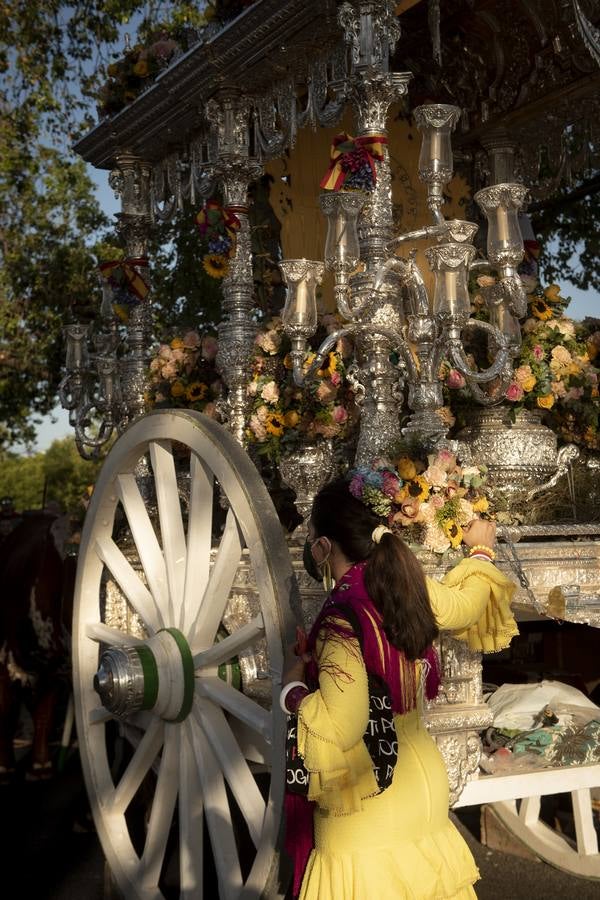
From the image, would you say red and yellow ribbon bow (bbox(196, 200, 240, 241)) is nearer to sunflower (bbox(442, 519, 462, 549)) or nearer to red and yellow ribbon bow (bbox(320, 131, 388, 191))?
red and yellow ribbon bow (bbox(320, 131, 388, 191))

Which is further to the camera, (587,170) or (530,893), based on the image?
(587,170)

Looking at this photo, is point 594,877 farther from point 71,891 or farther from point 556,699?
point 71,891

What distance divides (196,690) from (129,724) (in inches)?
30.5

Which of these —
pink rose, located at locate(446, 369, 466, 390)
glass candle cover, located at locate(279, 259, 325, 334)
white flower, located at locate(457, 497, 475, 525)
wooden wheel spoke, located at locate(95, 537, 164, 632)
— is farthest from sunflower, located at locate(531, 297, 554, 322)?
wooden wheel spoke, located at locate(95, 537, 164, 632)

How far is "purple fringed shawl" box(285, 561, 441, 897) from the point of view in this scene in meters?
2.65

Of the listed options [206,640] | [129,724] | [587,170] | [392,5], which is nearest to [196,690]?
[206,640]

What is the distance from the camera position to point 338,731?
2.51 m

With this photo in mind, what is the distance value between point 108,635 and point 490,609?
1.63 m

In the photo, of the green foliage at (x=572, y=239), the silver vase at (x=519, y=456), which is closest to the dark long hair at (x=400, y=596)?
the silver vase at (x=519, y=456)

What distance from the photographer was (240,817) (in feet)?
13.8

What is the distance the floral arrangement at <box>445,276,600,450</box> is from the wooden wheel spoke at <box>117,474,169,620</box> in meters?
1.21

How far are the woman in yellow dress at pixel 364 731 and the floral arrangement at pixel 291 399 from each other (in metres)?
1.42

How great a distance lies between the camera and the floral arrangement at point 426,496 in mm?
3346

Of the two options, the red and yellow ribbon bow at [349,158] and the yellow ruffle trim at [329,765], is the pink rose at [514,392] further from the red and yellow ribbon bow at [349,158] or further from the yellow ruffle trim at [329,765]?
the yellow ruffle trim at [329,765]
